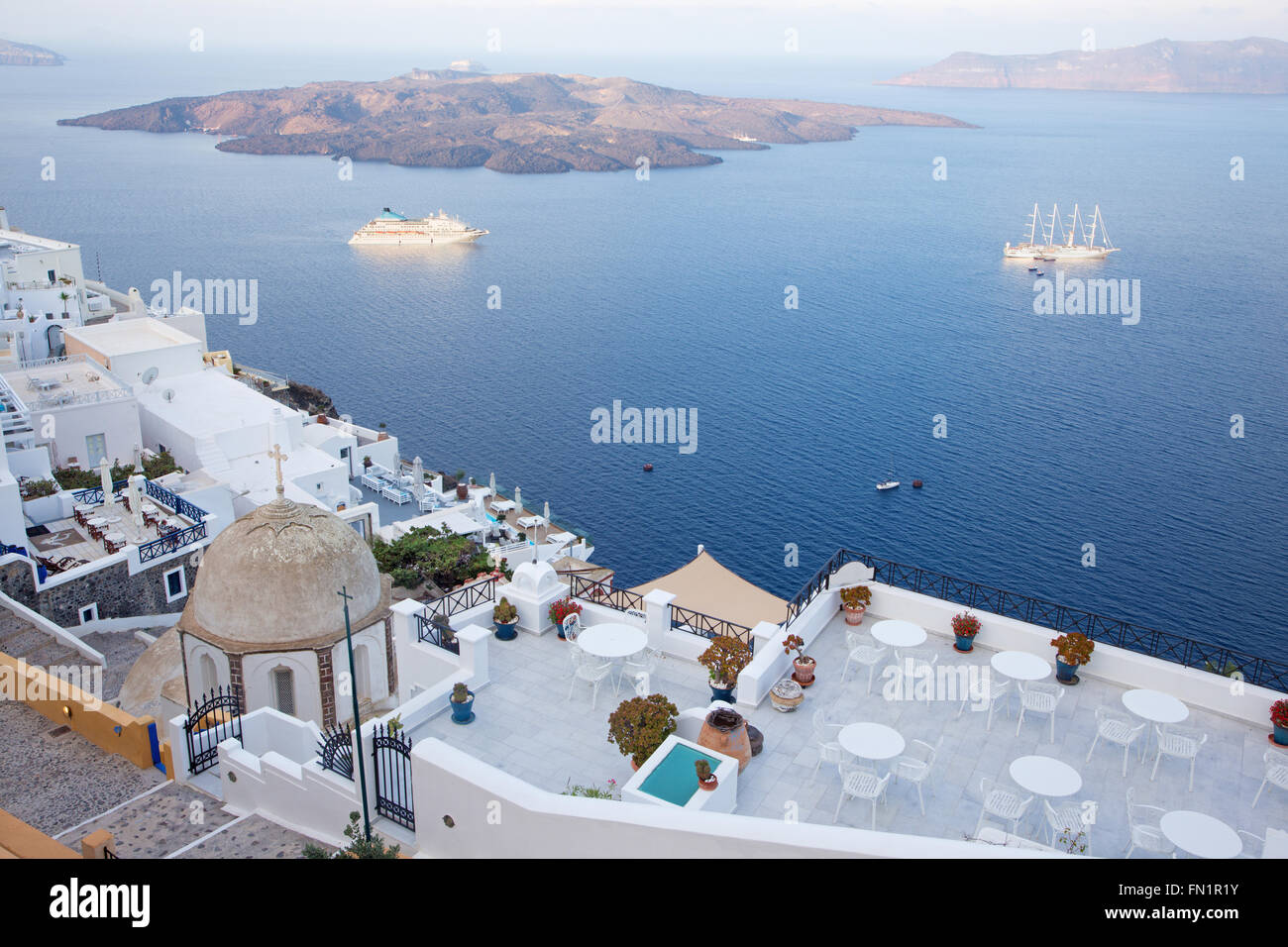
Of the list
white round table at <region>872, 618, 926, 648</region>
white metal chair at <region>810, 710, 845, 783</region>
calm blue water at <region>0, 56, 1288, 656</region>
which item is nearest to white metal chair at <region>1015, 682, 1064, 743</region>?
white round table at <region>872, 618, 926, 648</region>

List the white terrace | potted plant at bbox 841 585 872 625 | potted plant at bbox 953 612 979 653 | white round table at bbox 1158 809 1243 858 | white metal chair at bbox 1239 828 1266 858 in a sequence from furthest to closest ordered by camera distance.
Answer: potted plant at bbox 841 585 872 625 → potted plant at bbox 953 612 979 653 → white metal chair at bbox 1239 828 1266 858 → the white terrace → white round table at bbox 1158 809 1243 858

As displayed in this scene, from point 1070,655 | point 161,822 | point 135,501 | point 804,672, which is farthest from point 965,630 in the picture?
point 135,501

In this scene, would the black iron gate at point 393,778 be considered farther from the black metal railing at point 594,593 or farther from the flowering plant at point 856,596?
the flowering plant at point 856,596

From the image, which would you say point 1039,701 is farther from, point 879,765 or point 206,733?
point 206,733

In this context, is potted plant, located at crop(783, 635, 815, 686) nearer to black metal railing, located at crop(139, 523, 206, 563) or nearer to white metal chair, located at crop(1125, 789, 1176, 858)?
white metal chair, located at crop(1125, 789, 1176, 858)

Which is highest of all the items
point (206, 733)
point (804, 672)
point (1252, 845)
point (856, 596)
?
point (856, 596)

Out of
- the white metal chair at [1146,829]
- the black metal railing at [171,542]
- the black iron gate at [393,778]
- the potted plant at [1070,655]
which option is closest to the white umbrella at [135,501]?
the black metal railing at [171,542]

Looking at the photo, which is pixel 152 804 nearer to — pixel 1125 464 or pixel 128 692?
pixel 128 692
